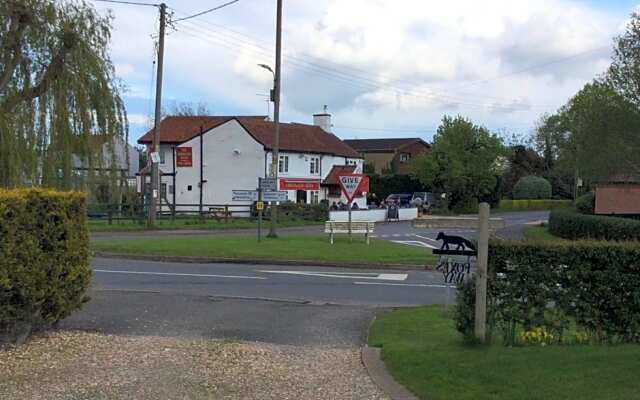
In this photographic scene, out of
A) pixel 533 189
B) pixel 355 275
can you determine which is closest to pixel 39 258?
pixel 355 275

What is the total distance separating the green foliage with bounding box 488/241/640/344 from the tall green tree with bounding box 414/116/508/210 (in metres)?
62.8

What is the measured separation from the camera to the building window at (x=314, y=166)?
63281mm

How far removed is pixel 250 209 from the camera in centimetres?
5022

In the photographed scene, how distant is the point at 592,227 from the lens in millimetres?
33094

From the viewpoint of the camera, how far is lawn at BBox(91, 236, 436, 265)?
21.4m

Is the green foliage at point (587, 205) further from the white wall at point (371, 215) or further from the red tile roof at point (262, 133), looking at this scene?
the red tile roof at point (262, 133)

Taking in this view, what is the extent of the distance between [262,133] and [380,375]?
53.5m

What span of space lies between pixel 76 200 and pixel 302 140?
181 feet

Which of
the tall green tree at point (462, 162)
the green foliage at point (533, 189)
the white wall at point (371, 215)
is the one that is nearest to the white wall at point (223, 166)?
the white wall at point (371, 215)

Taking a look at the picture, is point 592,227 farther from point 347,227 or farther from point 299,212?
point 299,212

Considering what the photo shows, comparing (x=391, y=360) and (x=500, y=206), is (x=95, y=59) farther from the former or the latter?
(x=500, y=206)

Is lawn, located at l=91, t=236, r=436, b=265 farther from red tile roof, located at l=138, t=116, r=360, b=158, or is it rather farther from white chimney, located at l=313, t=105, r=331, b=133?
white chimney, located at l=313, t=105, r=331, b=133

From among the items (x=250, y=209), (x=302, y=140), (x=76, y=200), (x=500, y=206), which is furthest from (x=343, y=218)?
(x=76, y=200)

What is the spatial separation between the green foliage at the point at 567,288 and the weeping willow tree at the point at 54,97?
5.56 meters
